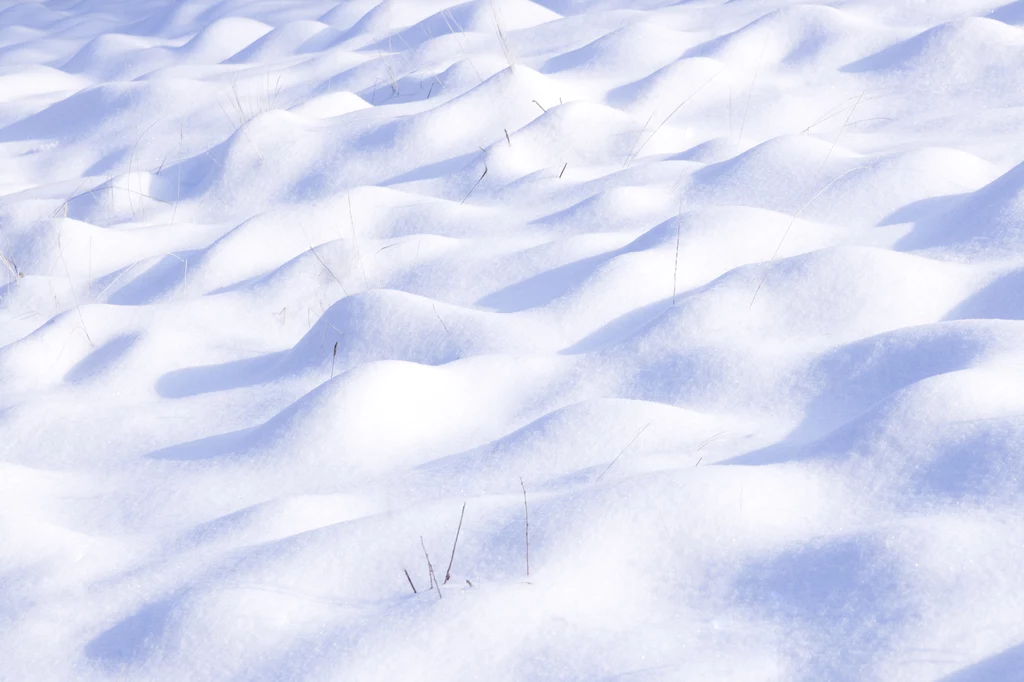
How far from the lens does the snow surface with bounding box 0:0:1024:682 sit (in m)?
1.25

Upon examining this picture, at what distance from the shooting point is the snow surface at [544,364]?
1252mm

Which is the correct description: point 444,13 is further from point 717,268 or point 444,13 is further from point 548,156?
point 717,268

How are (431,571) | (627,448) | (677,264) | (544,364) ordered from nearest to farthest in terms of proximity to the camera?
(431,571)
(627,448)
(544,364)
(677,264)

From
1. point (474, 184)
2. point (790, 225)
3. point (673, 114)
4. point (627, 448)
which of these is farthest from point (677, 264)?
point (673, 114)

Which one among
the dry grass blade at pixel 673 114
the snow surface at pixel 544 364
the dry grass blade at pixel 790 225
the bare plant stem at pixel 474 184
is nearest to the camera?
the snow surface at pixel 544 364

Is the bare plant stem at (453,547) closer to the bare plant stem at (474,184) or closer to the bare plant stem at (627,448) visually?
the bare plant stem at (627,448)

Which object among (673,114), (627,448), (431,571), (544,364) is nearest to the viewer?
(431,571)

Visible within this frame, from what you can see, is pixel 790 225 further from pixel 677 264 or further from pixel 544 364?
pixel 544 364

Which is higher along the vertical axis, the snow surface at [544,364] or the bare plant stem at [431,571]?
the bare plant stem at [431,571]

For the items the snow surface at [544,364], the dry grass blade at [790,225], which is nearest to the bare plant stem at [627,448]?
the snow surface at [544,364]

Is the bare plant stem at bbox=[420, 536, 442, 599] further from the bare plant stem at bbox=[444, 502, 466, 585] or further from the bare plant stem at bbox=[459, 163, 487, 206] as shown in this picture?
the bare plant stem at bbox=[459, 163, 487, 206]

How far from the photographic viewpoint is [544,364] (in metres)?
1.90

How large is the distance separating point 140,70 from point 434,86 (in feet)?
5.34

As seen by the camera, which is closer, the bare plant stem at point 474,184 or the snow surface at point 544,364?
the snow surface at point 544,364
